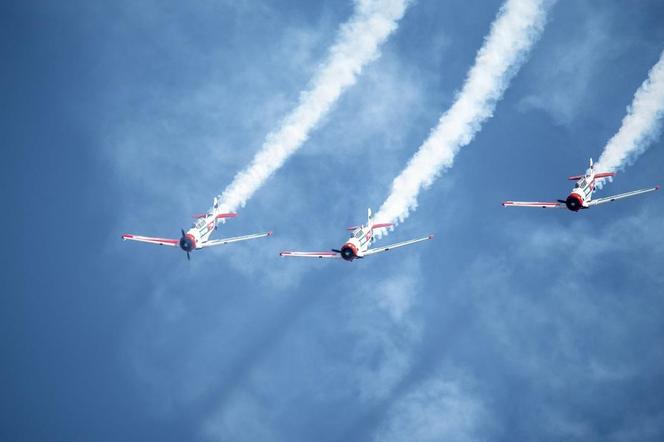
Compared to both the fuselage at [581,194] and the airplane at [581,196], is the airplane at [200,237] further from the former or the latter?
the fuselage at [581,194]

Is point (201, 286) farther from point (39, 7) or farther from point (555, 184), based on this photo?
point (39, 7)

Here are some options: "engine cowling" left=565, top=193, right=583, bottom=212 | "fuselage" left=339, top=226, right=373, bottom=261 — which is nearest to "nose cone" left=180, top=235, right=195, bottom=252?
"fuselage" left=339, top=226, right=373, bottom=261

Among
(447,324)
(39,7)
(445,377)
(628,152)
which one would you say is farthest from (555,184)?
(39,7)

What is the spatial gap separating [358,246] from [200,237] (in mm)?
21005

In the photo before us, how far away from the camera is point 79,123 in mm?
166625

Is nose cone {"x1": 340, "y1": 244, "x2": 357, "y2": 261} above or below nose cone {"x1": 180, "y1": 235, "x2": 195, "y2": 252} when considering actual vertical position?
below

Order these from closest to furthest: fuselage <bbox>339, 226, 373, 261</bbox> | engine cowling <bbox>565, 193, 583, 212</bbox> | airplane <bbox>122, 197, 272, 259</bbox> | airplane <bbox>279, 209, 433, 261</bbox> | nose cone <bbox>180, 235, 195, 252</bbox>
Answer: airplane <bbox>279, 209, 433, 261</bbox>
fuselage <bbox>339, 226, 373, 261</bbox>
engine cowling <bbox>565, 193, 583, 212</bbox>
nose cone <bbox>180, 235, 195, 252</bbox>
airplane <bbox>122, 197, 272, 259</bbox>

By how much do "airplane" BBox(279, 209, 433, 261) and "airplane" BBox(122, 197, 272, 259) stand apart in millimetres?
7638

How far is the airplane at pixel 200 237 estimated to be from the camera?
89188mm

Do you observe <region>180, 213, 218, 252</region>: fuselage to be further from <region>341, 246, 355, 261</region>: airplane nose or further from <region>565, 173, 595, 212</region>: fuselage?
<region>565, 173, 595, 212</region>: fuselage

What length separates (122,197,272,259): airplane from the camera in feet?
293

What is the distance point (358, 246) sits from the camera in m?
84.1

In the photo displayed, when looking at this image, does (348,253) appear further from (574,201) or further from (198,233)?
(574,201)

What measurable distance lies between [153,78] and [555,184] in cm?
8531
